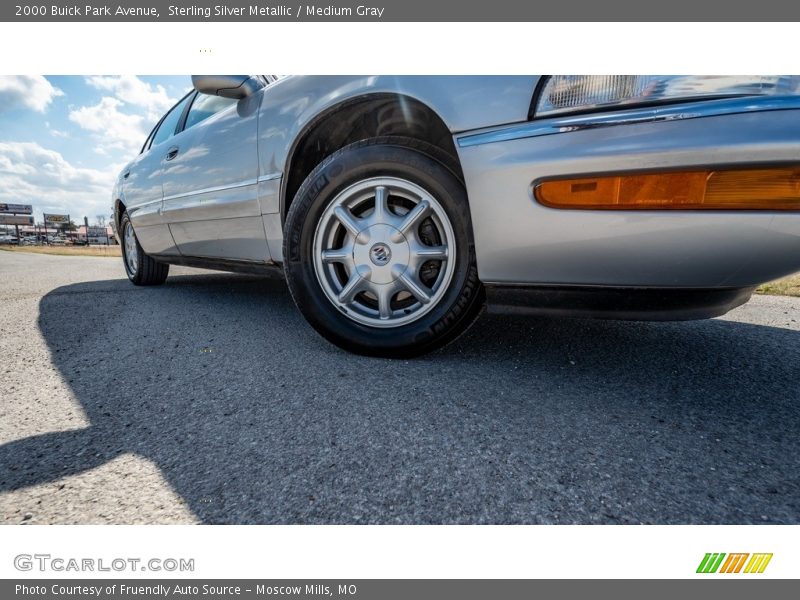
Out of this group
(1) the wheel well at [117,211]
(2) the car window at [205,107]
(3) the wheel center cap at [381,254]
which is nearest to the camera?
(3) the wheel center cap at [381,254]

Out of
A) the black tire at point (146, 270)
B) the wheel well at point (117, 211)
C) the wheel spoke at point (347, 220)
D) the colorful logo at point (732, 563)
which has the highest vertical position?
the wheel spoke at point (347, 220)

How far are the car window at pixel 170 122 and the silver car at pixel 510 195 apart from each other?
56.4 inches

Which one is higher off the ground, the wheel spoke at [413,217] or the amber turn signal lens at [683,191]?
the amber turn signal lens at [683,191]

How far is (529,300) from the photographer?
1.41 metres

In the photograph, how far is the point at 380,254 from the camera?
1.65 meters

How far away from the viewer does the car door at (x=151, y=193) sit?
295cm

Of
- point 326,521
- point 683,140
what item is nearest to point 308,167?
point 683,140

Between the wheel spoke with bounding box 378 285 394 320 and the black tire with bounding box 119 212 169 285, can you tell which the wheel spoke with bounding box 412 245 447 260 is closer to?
the wheel spoke with bounding box 378 285 394 320

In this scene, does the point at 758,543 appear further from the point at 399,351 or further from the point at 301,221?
the point at 301,221

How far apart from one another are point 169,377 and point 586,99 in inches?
61.8

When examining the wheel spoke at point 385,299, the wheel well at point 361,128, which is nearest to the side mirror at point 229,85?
the wheel well at point 361,128

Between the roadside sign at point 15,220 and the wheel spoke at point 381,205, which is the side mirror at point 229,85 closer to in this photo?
the wheel spoke at point 381,205

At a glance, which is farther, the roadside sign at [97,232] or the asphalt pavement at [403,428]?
the roadside sign at [97,232]

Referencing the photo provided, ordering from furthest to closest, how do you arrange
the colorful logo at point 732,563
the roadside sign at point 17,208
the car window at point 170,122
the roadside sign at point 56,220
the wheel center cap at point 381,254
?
the roadside sign at point 56,220, the roadside sign at point 17,208, the car window at point 170,122, the wheel center cap at point 381,254, the colorful logo at point 732,563
